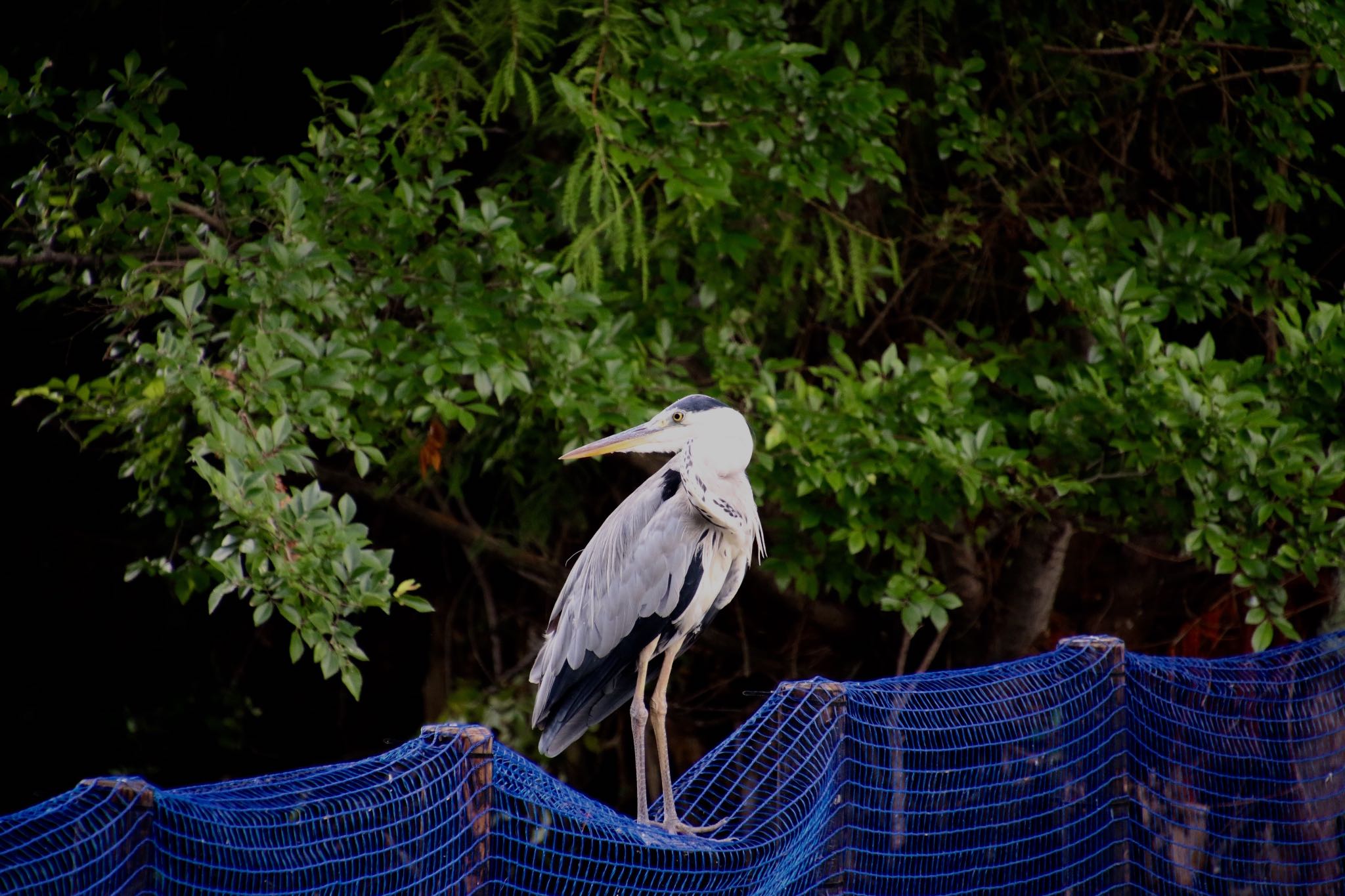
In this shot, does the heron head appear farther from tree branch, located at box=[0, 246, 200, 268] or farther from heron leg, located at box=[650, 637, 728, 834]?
tree branch, located at box=[0, 246, 200, 268]

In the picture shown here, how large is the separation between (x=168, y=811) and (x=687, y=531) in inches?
63.3

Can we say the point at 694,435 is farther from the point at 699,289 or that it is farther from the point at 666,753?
the point at 699,289

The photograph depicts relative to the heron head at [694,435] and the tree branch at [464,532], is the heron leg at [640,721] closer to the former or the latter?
the heron head at [694,435]

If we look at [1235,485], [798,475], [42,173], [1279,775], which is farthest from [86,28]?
[1279,775]

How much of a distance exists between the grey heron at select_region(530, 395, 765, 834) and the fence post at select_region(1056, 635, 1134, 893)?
2.87ft

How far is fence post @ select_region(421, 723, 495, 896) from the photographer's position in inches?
80.7

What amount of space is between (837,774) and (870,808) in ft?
0.46

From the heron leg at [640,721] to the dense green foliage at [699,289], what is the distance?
0.65 meters

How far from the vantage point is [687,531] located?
3.21 meters

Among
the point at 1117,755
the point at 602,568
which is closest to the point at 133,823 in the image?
the point at 602,568

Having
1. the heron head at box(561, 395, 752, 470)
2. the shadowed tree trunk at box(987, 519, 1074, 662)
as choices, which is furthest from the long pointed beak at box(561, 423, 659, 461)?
the shadowed tree trunk at box(987, 519, 1074, 662)

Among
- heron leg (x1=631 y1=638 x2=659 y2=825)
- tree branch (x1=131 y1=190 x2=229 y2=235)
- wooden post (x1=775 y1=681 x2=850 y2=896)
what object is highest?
tree branch (x1=131 y1=190 x2=229 y2=235)

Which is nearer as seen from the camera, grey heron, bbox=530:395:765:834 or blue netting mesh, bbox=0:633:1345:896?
blue netting mesh, bbox=0:633:1345:896

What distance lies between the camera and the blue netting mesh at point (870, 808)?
1.97m
